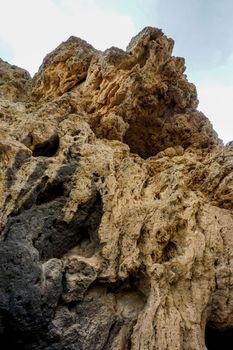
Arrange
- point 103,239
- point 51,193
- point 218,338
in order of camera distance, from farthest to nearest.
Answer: point 218,338, point 51,193, point 103,239

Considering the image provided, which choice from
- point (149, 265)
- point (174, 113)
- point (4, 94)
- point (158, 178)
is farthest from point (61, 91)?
point (149, 265)

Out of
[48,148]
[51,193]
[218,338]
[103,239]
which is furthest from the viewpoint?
[48,148]

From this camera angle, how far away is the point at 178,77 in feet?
91.2

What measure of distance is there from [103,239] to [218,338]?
26.5ft

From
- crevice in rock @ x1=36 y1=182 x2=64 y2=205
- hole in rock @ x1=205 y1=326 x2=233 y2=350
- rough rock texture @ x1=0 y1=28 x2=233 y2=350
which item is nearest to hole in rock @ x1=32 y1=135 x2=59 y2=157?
rough rock texture @ x1=0 y1=28 x2=233 y2=350

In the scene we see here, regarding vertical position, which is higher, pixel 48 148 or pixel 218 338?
pixel 48 148

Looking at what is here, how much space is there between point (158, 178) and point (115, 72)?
9275 mm

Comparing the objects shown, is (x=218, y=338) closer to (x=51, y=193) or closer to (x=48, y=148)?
(x=51, y=193)

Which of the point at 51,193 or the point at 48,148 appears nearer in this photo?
the point at 51,193

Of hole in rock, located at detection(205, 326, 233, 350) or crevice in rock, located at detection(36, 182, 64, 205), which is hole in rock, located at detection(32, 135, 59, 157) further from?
hole in rock, located at detection(205, 326, 233, 350)

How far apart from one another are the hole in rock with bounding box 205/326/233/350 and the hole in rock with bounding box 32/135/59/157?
35.8ft

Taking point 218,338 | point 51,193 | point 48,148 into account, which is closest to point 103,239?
point 51,193

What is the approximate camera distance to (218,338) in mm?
16828

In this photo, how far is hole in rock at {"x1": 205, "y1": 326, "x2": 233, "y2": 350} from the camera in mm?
15816
